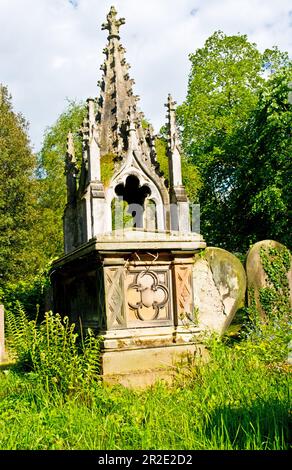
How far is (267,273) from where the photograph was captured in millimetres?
10422

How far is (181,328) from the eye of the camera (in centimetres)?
625

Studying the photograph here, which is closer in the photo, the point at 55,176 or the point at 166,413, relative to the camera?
the point at 166,413

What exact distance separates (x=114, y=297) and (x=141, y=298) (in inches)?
16.2

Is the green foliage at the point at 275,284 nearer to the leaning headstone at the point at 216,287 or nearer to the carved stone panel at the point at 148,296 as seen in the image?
the leaning headstone at the point at 216,287

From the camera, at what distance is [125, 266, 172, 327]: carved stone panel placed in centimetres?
616

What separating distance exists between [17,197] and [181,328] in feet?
61.4

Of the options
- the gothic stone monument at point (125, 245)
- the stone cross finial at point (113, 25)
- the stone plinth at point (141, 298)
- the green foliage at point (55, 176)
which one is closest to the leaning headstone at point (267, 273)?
the gothic stone monument at point (125, 245)

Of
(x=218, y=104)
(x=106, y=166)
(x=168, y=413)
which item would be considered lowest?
(x=168, y=413)

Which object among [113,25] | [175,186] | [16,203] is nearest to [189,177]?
[16,203]

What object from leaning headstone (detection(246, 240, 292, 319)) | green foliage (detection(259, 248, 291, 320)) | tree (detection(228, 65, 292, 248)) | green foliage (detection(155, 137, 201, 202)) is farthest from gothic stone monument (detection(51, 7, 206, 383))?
green foliage (detection(155, 137, 201, 202))

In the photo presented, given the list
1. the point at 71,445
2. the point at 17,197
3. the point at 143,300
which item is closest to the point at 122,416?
the point at 71,445

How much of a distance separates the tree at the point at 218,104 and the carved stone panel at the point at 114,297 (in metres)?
18.4

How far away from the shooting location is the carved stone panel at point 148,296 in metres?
6.16

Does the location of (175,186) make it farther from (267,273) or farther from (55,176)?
(55,176)
